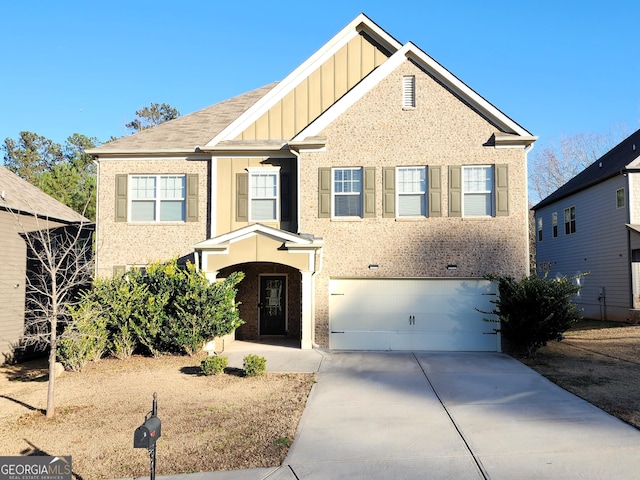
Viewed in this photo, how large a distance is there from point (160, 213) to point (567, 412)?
1215 cm

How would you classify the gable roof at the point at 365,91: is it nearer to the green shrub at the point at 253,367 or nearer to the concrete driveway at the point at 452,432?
the green shrub at the point at 253,367

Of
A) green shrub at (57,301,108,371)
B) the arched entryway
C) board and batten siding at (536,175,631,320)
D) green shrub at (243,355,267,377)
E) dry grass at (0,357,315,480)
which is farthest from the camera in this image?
board and batten siding at (536,175,631,320)

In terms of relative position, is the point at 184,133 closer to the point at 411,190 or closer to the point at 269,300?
the point at 269,300

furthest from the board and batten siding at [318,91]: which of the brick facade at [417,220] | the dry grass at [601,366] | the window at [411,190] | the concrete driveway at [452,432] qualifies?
the dry grass at [601,366]

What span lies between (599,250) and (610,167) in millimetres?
3508

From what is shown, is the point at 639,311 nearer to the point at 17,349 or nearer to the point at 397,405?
the point at 397,405

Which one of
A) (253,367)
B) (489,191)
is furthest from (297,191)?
(253,367)

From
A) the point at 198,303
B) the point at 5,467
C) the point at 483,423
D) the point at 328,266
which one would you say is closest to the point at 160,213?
the point at 198,303

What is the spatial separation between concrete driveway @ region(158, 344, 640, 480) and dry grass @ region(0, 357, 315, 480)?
1.37 ft

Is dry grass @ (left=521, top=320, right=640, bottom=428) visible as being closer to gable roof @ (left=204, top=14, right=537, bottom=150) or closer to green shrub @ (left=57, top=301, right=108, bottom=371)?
gable roof @ (left=204, top=14, right=537, bottom=150)

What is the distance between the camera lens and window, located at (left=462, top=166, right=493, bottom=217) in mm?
13445

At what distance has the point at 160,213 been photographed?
593 inches

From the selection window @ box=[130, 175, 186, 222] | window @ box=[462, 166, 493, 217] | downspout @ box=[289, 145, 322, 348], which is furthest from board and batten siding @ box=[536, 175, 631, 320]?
window @ box=[130, 175, 186, 222]

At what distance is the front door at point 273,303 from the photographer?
50.3 ft
